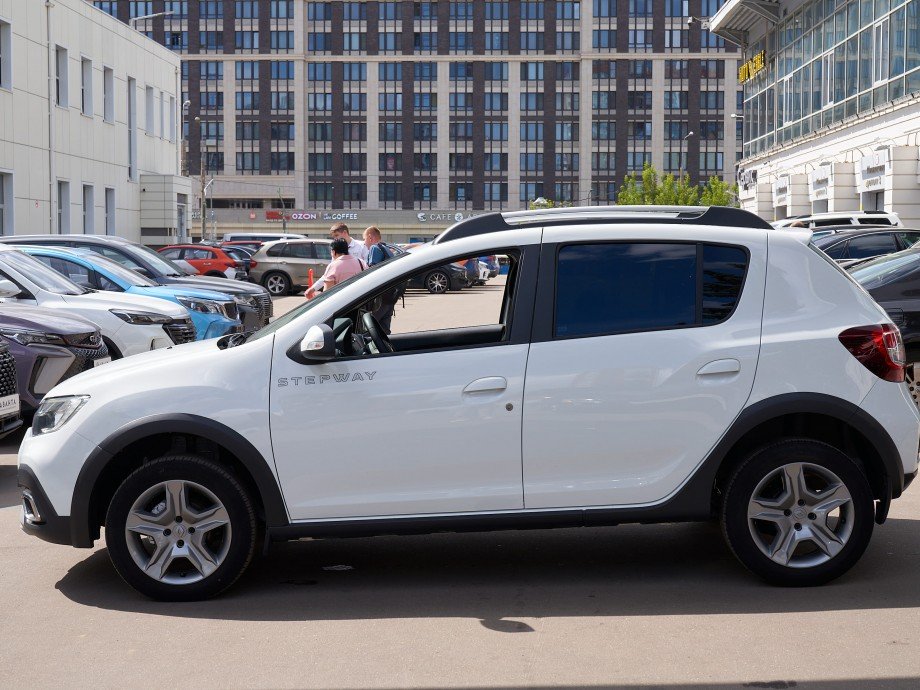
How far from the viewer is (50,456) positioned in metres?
5.59

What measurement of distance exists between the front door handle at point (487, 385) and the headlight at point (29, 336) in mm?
5887

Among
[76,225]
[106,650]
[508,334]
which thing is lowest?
[106,650]

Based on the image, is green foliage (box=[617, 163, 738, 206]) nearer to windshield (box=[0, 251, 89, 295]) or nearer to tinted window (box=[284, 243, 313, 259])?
tinted window (box=[284, 243, 313, 259])

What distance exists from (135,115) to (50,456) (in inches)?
1588

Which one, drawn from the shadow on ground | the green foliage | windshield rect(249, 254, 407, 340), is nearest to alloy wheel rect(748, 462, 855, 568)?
the shadow on ground

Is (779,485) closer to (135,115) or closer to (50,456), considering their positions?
(50,456)

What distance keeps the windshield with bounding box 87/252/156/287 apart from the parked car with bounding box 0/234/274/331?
98 cm

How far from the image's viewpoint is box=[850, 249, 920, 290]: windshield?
36.0ft

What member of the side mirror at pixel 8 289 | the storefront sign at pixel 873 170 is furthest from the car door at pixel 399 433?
the storefront sign at pixel 873 170

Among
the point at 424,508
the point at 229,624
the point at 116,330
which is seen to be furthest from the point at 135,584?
the point at 116,330

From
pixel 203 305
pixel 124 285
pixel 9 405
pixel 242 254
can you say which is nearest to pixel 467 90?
pixel 242 254

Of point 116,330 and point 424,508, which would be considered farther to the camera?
point 116,330

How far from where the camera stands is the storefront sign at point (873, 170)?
38.0 m

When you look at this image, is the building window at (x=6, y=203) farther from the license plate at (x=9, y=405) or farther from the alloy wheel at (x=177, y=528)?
the alloy wheel at (x=177, y=528)
